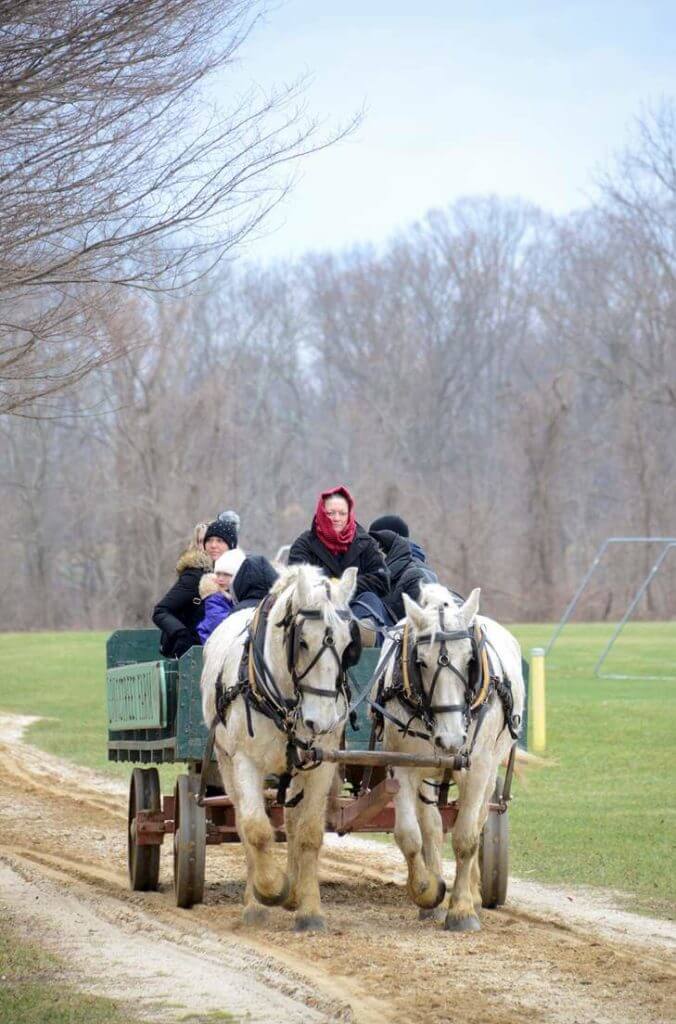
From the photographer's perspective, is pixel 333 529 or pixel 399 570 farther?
pixel 399 570

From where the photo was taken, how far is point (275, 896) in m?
8.59

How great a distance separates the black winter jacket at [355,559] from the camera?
942 cm

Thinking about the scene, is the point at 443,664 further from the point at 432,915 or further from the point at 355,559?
the point at 432,915

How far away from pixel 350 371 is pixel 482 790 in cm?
5454

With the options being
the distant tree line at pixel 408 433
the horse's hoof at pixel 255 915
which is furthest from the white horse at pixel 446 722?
the distant tree line at pixel 408 433

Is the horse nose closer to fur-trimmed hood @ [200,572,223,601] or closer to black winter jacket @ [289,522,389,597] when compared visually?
black winter jacket @ [289,522,389,597]

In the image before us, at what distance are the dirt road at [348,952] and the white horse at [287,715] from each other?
316mm

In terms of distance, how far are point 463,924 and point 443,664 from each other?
1456 mm

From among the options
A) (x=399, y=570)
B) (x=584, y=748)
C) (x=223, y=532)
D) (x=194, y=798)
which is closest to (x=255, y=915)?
(x=194, y=798)

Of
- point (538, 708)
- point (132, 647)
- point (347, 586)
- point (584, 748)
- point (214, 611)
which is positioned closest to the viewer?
point (347, 586)

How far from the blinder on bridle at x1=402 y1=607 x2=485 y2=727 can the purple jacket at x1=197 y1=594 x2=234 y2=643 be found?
1.94 m

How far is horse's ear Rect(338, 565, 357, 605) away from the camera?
827 cm

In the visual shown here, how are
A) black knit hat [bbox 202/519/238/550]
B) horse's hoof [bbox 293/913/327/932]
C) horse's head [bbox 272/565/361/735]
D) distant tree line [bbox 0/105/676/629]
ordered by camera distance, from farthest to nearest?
distant tree line [bbox 0/105/676/629]
black knit hat [bbox 202/519/238/550]
horse's hoof [bbox 293/913/327/932]
horse's head [bbox 272/565/361/735]

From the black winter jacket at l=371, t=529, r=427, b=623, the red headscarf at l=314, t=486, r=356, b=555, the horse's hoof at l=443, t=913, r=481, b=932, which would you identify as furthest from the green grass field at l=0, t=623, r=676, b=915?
the red headscarf at l=314, t=486, r=356, b=555
